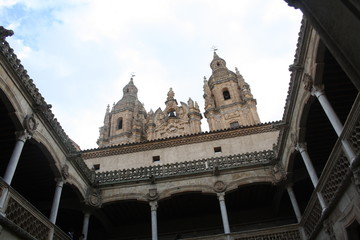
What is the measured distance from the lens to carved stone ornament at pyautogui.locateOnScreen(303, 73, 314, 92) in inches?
383

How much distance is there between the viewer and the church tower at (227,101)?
3247cm

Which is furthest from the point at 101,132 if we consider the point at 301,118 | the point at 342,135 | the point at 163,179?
the point at 342,135

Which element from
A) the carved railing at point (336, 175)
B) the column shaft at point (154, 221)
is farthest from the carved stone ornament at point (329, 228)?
the column shaft at point (154, 221)

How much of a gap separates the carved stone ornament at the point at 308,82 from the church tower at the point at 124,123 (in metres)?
29.3

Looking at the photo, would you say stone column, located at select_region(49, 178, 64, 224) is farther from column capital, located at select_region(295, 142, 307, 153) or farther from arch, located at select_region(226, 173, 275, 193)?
column capital, located at select_region(295, 142, 307, 153)

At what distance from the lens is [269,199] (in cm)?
1745

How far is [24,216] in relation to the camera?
983 centimetres

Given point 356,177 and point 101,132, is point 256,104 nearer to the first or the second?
point 101,132

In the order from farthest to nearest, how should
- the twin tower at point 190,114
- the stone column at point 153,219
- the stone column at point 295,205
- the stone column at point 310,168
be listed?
the twin tower at point 190,114, the stone column at point 153,219, the stone column at point 295,205, the stone column at point 310,168

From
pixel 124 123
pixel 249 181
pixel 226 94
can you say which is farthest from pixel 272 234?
pixel 124 123

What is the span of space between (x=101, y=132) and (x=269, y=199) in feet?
94.4

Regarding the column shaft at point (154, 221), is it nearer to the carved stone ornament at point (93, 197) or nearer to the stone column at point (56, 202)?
the carved stone ornament at point (93, 197)

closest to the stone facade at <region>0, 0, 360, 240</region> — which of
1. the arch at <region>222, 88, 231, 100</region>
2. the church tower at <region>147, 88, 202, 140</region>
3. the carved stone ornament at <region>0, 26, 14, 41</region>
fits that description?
the carved stone ornament at <region>0, 26, 14, 41</region>

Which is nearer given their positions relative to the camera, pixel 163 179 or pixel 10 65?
pixel 10 65
